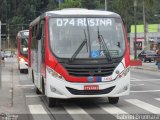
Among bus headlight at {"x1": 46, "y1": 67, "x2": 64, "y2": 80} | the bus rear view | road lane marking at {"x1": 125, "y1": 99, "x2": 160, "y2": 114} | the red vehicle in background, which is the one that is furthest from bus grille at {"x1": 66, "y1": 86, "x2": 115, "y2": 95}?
the red vehicle in background

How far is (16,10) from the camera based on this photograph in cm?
14000

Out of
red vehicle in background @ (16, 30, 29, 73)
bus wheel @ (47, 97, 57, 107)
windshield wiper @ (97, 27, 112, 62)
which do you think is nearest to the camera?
windshield wiper @ (97, 27, 112, 62)

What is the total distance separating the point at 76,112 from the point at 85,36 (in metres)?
2.34

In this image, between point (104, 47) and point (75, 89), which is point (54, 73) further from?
point (104, 47)

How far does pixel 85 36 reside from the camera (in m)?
14.3

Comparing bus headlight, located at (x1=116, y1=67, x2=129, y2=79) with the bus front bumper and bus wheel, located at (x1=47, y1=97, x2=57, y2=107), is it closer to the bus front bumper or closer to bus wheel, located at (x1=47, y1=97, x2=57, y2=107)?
the bus front bumper

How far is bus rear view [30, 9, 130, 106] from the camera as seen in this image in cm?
1366

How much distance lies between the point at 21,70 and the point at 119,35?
2201 cm

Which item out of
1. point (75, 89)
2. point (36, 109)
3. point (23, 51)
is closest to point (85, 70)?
point (75, 89)

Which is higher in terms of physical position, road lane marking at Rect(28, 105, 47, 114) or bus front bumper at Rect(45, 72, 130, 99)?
bus front bumper at Rect(45, 72, 130, 99)

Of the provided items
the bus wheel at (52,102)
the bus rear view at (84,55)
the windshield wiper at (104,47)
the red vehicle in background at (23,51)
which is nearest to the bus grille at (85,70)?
the bus rear view at (84,55)

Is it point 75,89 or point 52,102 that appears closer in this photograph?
point 75,89

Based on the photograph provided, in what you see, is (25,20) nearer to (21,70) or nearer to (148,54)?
(148,54)

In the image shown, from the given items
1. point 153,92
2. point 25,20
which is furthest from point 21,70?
point 25,20
